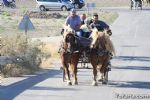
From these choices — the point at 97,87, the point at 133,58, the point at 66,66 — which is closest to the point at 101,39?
the point at 66,66

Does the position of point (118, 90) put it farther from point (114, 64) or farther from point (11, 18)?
point (11, 18)

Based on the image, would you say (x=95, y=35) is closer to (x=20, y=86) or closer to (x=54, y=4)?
(x=20, y=86)

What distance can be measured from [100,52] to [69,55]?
932mm

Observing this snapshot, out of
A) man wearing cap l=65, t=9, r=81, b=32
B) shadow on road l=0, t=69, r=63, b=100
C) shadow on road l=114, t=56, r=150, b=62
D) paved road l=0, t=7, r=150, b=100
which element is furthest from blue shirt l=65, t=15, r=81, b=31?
shadow on road l=114, t=56, r=150, b=62

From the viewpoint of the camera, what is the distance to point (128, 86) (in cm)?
1842

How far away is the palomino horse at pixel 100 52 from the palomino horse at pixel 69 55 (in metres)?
0.52

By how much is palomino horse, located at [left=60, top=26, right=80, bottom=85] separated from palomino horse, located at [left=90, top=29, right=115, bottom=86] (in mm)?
522

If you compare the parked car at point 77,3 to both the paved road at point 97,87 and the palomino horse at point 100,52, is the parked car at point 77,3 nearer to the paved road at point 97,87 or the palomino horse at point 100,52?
the paved road at point 97,87

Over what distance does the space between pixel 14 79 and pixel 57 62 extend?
6.90 m

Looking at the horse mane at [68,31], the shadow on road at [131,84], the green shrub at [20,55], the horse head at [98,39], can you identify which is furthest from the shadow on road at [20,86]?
the shadow on road at [131,84]

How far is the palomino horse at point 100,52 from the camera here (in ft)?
61.5

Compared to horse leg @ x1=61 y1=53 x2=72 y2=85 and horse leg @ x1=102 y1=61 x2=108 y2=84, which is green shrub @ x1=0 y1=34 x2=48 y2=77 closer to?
horse leg @ x1=61 y1=53 x2=72 y2=85

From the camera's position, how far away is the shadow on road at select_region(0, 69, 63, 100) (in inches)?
637

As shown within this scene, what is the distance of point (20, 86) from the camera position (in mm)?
18375
